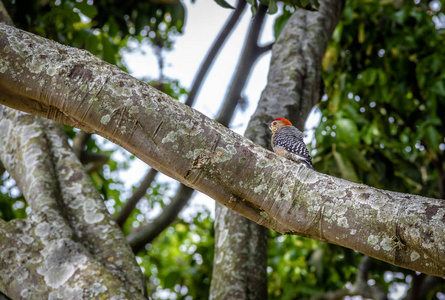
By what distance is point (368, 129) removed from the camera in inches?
183

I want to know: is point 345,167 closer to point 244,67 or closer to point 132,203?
point 244,67

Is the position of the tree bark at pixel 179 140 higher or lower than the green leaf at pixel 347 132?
lower

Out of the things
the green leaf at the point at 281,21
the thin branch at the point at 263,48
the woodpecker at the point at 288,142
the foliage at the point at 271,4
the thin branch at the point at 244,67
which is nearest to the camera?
the foliage at the point at 271,4

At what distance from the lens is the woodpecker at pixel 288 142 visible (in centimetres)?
332

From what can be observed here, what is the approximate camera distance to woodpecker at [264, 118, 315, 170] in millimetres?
3316

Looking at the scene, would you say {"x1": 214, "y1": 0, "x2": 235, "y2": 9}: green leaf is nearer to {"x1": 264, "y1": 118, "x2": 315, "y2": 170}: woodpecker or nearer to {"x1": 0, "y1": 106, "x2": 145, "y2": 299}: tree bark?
{"x1": 264, "y1": 118, "x2": 315, "y2": 170}: woodpecker

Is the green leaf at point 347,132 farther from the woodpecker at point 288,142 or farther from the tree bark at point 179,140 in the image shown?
the tree bark at point 179,140

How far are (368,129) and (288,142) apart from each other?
1607mm

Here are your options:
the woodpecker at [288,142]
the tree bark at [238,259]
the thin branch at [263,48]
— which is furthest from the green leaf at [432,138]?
the tree bark at [238,259]

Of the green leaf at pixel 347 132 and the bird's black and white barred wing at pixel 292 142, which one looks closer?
the bird's black and white barred wing at pixel 292 142

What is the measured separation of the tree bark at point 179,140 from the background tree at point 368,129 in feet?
7.10

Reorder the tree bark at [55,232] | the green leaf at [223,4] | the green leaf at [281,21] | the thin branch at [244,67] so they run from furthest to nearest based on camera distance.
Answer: the green leaf at [281,21], the thin branch at [244,67], the green leaf at [223,4], the tree bark at [55,232]

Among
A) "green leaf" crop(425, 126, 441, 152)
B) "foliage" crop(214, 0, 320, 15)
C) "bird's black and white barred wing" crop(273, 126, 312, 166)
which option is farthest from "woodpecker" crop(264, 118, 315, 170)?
"green leaf" crop(425, 126, 441, 152)

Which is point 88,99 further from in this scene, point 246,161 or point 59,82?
point 246,161
